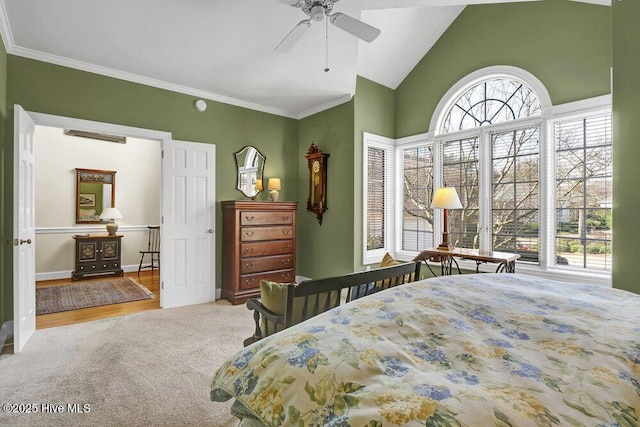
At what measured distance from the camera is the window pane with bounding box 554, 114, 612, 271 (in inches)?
130

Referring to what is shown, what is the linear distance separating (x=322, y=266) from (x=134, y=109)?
328 cm

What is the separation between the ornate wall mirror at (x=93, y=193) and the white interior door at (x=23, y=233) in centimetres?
342

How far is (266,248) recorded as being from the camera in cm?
456

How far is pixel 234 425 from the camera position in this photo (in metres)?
1.85

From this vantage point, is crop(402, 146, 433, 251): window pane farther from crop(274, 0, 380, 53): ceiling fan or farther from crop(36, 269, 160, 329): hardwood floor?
crop(36, 269, 160, 329): hardwood floor

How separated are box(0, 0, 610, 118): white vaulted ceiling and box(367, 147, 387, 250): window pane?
3.21 ft

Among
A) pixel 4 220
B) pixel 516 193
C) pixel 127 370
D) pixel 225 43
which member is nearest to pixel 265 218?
pixel 225 43

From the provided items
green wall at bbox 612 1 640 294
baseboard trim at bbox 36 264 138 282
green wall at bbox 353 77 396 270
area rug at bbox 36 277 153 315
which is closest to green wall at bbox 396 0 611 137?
green wall at bbox 353 77 396 270

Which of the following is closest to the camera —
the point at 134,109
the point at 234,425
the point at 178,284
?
the point at 234,425

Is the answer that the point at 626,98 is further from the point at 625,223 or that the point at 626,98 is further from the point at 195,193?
the point at 195,193

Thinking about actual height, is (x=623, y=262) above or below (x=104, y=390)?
above

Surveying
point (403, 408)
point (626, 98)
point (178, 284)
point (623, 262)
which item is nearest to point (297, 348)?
point (403, 408)

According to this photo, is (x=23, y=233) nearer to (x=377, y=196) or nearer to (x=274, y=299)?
(x=274, y=299)

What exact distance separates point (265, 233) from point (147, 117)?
209 cm
